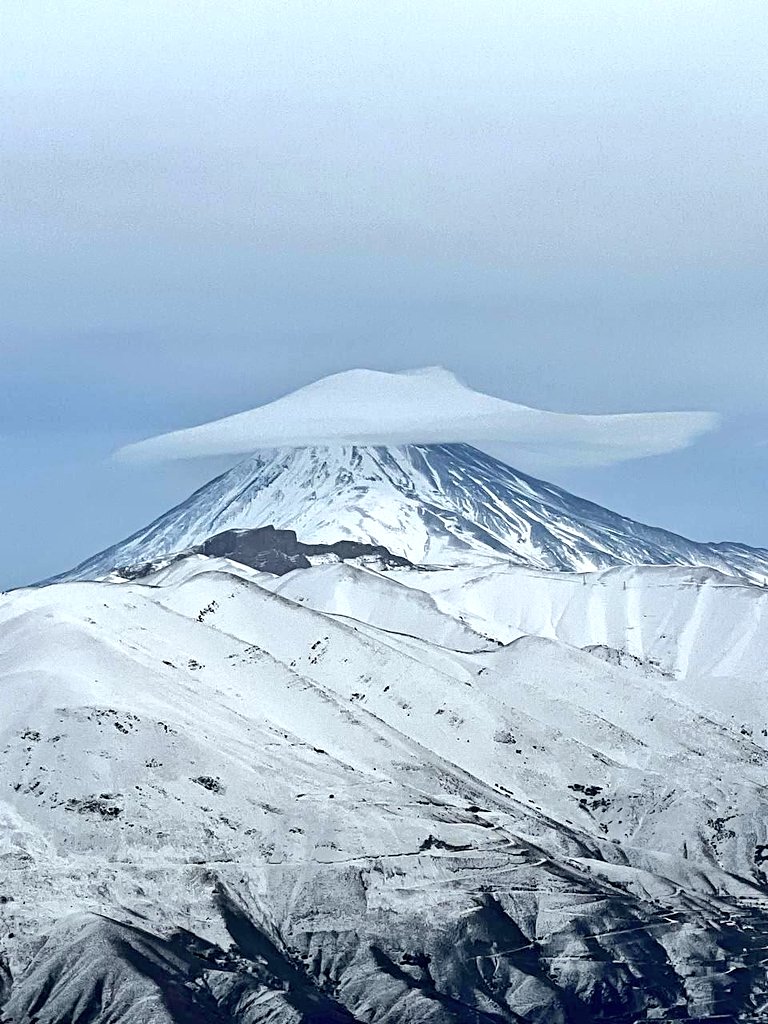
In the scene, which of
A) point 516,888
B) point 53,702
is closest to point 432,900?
point 516,888

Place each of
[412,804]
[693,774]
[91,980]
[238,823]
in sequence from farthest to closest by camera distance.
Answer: [693,774]
[412,804]
[238,823]
[91,980]

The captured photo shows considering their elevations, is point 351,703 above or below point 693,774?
above

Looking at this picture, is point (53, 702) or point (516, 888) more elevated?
point (53, 702)

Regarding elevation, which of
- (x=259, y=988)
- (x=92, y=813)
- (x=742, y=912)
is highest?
(x=92, y=813)

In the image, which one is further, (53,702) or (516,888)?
(53,702)

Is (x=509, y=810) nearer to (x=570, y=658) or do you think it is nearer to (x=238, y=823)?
(x=238, y=823)

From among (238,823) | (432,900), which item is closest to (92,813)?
(238,823)

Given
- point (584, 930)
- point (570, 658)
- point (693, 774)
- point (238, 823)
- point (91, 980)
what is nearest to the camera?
point (91, 980)

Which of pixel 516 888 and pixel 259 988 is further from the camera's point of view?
pixel 516 888

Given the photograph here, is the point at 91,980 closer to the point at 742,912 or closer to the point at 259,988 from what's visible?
the point at 259,988
